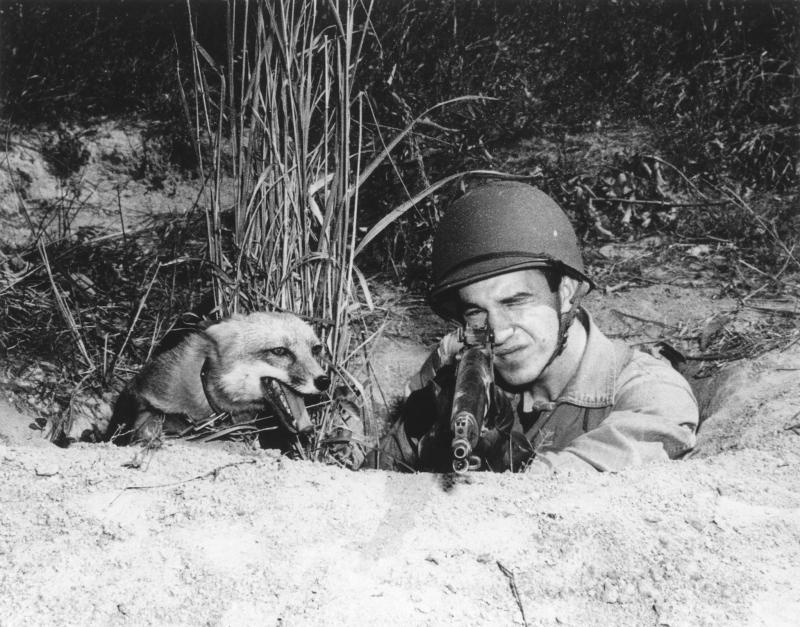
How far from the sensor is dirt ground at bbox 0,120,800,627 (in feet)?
6.63

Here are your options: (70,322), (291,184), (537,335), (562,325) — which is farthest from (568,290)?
(70,322)

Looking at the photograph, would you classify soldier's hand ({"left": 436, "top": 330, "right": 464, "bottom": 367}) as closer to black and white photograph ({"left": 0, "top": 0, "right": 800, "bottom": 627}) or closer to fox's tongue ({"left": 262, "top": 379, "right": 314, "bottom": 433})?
black and white photograph ({"left": 0, "top": 0, "right": 800, "bottom": 627})

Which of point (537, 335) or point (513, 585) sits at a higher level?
point (513, 585)

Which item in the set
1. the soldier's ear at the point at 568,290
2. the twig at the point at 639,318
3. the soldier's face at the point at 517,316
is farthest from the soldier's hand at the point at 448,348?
the twig at the point at 639,318

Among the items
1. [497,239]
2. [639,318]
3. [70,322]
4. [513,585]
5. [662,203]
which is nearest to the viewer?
[513,585]

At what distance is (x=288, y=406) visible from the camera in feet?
12.3

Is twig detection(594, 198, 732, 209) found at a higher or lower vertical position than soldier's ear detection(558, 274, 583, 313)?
lower

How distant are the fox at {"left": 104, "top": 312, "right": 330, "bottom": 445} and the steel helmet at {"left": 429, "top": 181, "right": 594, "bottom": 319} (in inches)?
27.5

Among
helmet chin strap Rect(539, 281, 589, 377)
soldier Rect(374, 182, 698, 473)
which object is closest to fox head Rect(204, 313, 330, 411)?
soldier Rect(374, 182, 698, 473)

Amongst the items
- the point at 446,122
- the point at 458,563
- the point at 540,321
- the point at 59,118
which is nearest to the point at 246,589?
the point at 458,563

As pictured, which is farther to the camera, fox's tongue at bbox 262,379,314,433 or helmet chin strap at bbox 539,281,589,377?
helmet chin strap at bbox 539,281,589,377

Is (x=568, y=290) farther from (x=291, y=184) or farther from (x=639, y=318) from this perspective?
(x=291, y=184)

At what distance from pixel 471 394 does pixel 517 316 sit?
36.2 inches

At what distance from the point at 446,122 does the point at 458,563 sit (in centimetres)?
429
